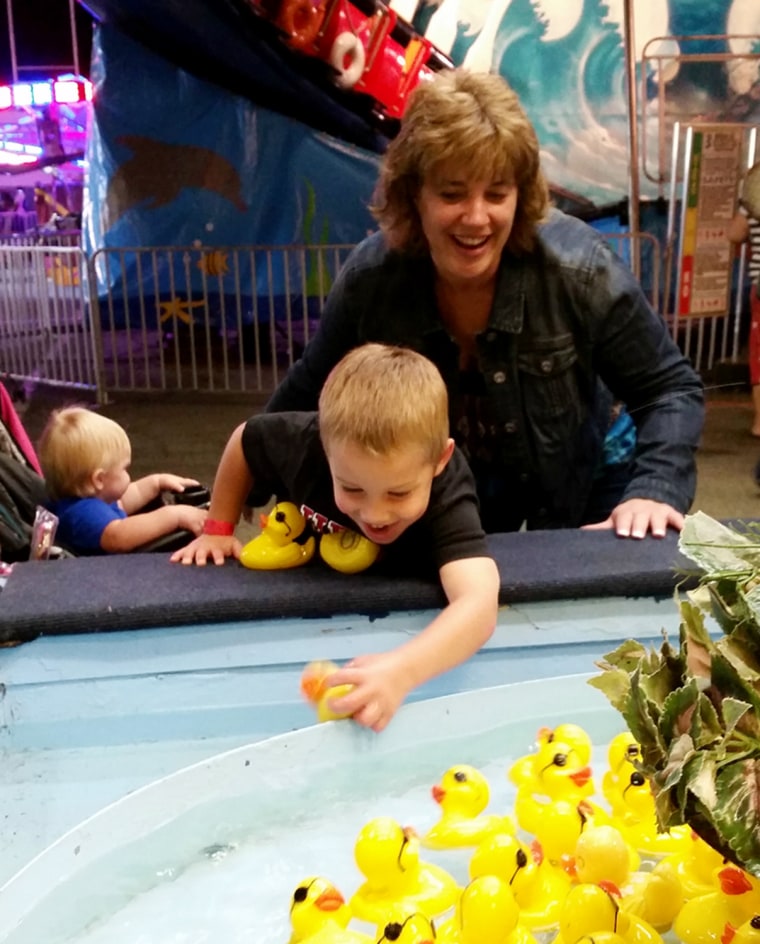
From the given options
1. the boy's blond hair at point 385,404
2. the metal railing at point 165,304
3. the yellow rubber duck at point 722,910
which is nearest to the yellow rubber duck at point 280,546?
the boy's blond hair at point 385,404

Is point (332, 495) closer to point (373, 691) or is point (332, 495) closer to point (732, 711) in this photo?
point (373, 691)

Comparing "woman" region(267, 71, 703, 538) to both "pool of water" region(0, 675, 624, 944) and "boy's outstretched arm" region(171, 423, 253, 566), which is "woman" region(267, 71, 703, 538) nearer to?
"boy's outstretched arm" region(171, 423, 253, 566)

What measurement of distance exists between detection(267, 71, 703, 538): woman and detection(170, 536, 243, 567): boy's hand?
0.35m

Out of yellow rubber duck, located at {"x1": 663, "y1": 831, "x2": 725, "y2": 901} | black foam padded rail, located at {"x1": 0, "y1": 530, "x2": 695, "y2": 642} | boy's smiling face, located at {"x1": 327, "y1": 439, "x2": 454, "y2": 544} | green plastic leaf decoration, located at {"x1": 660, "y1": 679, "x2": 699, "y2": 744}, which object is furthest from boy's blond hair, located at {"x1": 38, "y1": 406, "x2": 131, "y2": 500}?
green plastic leaf decoration, located at {"x1": 660, "y1": 679, "x2": 699, "y2": 744}

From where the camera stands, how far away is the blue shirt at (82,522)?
1.84 m

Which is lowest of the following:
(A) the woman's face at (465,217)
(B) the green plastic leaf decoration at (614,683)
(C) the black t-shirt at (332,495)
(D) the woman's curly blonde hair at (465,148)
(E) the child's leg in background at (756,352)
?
(E) the child's leg in background at (756,352)

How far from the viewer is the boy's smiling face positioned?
121cm

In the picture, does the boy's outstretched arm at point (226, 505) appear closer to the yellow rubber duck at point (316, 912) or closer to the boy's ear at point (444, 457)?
the boy's ear at point (444, 457)

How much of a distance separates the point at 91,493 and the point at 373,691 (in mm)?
972

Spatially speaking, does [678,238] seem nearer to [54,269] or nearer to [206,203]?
[206,203]

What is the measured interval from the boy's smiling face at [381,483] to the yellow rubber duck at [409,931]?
53cm

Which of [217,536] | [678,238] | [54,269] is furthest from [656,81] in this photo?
[217,536]

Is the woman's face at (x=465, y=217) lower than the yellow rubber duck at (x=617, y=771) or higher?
higher

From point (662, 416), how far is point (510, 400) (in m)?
0.25
